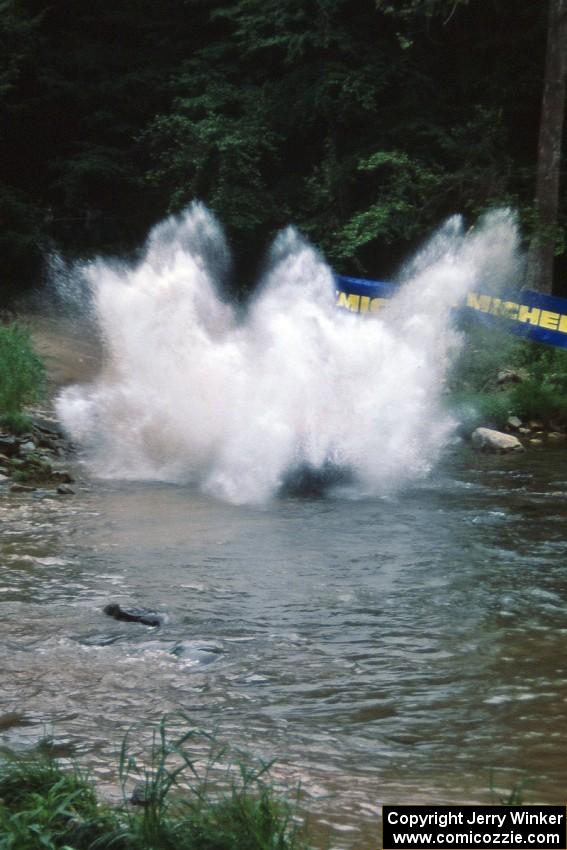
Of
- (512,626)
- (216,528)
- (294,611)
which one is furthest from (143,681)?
(216,528)

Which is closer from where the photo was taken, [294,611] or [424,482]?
[294,611]

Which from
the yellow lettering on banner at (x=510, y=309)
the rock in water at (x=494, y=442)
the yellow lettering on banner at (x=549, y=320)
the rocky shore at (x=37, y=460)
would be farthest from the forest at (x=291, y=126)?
the rocky shore at (x=37, y=460)

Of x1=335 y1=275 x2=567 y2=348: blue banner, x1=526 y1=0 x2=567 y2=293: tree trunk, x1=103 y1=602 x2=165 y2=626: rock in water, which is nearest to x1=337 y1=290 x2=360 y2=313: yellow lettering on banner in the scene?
x1=335 y1=275 x2=567 y2=348: blue banner

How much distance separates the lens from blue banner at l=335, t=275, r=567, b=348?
56.7 feet

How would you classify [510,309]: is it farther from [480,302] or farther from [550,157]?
[550,157]

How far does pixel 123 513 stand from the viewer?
33.0 ft

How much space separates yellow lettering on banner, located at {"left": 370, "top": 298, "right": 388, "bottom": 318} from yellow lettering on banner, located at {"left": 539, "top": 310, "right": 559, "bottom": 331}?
2365mm

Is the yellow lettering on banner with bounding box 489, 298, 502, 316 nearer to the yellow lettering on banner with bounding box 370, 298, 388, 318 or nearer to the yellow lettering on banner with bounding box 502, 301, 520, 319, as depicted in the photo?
the yellow lettering on banner with bounding box 502, 301, 520, 319

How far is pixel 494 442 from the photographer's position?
14477mm

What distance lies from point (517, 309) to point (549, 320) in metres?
0.56

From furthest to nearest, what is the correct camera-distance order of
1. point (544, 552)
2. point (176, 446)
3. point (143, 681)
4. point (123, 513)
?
1. point (176, 446)
2. point (123, 513)
3. point (544, 552)
4. point (143, 681)

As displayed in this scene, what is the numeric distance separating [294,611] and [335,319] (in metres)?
6.61

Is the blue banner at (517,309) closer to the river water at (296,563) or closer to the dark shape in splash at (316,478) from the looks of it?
the river water at (296,563)

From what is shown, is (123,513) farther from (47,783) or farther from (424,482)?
Answer: (47,783)
